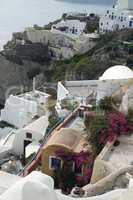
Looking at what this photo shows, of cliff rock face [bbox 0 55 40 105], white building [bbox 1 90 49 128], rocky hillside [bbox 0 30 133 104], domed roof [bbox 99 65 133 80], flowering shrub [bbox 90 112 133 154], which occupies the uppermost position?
flowering shrub [bbox 90 112 133 154]

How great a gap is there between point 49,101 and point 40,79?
13.0 m

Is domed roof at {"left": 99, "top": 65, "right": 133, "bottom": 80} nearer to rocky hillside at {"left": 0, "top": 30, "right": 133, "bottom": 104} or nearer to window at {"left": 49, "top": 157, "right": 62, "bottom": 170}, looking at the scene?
window at {"left": 49, "top": 157, "right": 62, "bottom": 170}

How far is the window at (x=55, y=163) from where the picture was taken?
7.46 metres

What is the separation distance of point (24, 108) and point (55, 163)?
7.04 m

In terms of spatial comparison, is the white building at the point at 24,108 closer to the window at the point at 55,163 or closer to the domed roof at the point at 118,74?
the domed roof at the point at 118,74

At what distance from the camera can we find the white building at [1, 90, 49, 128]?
45.7 feet

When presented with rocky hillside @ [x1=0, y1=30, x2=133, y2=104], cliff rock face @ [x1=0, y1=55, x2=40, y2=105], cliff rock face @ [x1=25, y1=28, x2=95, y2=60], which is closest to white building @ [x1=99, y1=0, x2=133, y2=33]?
cliff rock face @ [x1=25, y1=28, x2=95, y2=60]

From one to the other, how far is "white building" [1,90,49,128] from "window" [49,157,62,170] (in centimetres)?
603

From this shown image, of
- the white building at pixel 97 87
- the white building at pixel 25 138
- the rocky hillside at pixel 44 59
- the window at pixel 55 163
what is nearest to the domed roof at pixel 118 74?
the white building at pixel 97 87

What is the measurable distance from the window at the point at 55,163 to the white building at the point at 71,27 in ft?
88.9

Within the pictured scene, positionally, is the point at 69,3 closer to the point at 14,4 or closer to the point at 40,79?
the point at 14,4

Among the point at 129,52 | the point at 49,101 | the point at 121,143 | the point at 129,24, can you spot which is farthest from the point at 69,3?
the point at 121,143

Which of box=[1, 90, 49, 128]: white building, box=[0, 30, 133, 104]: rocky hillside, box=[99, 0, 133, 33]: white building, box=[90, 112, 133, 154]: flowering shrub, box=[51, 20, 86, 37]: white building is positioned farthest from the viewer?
box=[99, 0, 133, 33]: white building

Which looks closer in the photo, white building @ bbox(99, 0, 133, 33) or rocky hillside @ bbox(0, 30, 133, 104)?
rocky hillside @ bbox(0, 30, 133, 104)
